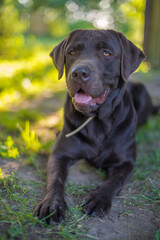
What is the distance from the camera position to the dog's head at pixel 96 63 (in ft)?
6.76

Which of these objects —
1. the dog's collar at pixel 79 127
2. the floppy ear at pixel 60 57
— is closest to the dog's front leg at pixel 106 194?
the dog's collar at pixel 79 127

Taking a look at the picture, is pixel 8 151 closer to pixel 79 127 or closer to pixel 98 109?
pixel 79 127

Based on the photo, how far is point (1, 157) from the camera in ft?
8.52

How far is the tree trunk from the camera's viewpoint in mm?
7418

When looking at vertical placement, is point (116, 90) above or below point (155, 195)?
above

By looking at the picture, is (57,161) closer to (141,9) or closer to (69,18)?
(141,9)

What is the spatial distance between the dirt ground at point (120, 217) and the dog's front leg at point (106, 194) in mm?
60

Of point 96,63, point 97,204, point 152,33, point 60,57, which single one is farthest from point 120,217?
point 152,33

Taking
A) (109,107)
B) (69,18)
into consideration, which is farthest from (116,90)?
(69,18)

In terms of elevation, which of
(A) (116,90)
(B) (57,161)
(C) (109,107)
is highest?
(A) (116,90)

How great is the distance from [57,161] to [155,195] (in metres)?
0.92

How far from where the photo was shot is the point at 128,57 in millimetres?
2334

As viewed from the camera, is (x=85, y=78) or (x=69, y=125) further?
(x=69, y=125)

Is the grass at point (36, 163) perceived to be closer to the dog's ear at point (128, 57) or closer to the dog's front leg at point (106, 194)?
the dog's front leg at point (106, 194)
